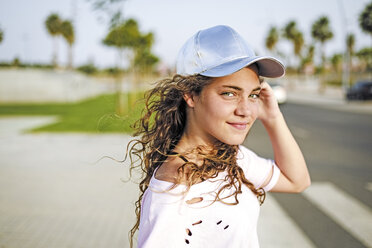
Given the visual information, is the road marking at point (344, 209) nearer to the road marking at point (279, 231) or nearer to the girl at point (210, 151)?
the road marking at point (279, 231)

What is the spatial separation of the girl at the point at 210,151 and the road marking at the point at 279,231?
205 cm

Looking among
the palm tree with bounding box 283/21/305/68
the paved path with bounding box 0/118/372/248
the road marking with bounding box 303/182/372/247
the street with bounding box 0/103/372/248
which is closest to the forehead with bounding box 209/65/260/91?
the street with bounding box 0/103/372/248

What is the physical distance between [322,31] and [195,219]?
43368 millimetres

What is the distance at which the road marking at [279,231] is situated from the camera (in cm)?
344

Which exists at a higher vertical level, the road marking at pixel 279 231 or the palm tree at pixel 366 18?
the palm tree at pixel 366 18

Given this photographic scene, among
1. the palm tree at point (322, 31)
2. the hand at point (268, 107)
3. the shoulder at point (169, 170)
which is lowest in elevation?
the shoulder at point (169, 170)

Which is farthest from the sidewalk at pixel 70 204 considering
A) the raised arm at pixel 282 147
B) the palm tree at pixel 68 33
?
the palm tree at pixel 68 33

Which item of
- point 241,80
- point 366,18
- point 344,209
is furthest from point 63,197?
point 366,18

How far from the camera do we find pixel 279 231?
373 cm

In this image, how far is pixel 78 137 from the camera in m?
9.64

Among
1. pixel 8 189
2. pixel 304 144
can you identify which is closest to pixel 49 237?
pixel 8 189

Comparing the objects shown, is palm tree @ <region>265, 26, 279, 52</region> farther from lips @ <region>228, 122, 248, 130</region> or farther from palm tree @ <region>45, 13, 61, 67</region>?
lips @ <region>228, 122, 248, 130</region>

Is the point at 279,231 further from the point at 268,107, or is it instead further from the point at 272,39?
the point at 272,39

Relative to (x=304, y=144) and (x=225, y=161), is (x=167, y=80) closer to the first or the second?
(x=225, y=161)
